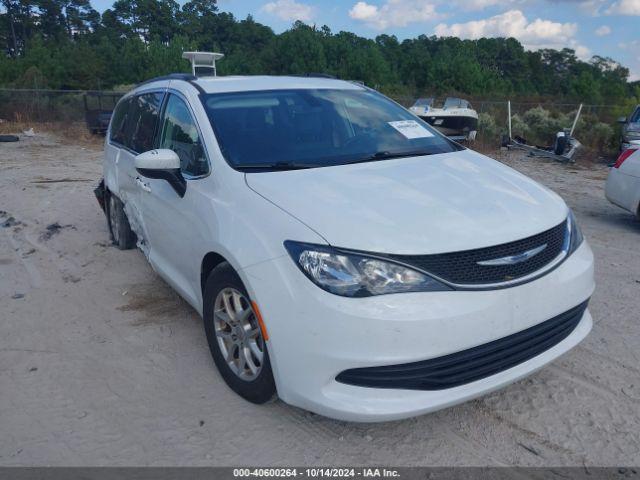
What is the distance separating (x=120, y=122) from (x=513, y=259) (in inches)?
163

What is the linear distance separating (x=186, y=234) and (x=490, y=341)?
189 centimetres

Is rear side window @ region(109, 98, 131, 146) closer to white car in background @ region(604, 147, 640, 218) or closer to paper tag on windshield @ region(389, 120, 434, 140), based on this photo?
paper tag on windshield @ region(389, 120, 434, 140)

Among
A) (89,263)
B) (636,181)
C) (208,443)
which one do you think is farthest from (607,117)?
(208,443)

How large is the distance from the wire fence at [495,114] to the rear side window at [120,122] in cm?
1264

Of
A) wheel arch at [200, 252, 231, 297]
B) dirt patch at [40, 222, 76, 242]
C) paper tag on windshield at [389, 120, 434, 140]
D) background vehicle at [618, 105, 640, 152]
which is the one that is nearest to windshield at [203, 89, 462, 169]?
paper tag on windshield at [389, 120, 434, 140]

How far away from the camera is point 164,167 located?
3.31 m

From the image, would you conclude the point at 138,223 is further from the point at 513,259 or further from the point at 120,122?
the point at 513,259

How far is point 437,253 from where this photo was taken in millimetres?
2430

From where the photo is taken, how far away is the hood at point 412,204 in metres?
2.49

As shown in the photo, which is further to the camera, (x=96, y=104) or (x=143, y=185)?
(x=96, y=104)

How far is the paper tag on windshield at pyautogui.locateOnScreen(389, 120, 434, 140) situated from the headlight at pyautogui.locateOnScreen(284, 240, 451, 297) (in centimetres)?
170

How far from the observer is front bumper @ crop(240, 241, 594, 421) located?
234 centimetres

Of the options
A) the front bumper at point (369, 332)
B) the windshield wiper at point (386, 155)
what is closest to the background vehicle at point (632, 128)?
the windshield wiper at point (386, 155)

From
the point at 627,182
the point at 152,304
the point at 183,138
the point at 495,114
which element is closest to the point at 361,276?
the point at 183,138
